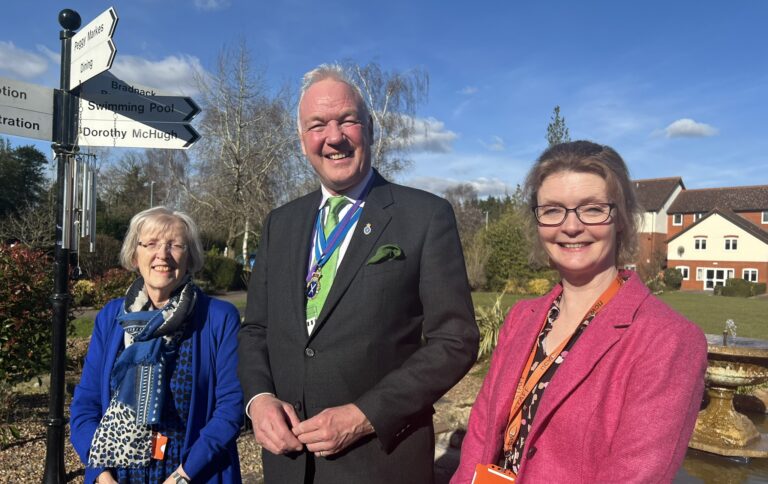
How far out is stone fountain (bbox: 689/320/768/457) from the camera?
5.45m

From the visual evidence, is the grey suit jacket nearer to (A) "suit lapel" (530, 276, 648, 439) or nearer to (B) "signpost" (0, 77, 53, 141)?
(A) "suit lapel" (530, 276, 648, 439)

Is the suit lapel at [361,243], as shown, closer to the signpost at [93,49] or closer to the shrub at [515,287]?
the signpost at [93,49]

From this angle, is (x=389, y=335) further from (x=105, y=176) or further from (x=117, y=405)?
(x=105, y=176)

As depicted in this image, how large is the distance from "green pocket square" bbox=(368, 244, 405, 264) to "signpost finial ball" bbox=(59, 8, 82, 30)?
2.77 meters

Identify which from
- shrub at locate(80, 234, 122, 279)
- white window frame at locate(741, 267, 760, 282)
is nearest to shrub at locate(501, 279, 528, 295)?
shrub at locate(80, 234, 122, 279)

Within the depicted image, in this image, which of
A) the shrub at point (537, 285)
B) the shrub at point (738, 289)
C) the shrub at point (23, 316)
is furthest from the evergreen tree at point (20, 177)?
the shrub at point (738, 289)

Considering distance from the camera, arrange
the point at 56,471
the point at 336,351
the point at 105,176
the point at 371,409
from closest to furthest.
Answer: the point at 371,409, the point at 336,351, the point at 56,471, the point at 105,176

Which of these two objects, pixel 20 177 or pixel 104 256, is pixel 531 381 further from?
pixel 20 177

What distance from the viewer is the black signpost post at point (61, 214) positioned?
3410mm

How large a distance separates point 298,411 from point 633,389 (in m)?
1.19

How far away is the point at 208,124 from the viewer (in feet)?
83.6

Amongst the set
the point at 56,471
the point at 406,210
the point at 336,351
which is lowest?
the point at 56,471

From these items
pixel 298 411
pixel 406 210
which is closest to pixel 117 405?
pixel 298 411

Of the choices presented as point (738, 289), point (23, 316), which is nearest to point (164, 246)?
point (23, 316)
